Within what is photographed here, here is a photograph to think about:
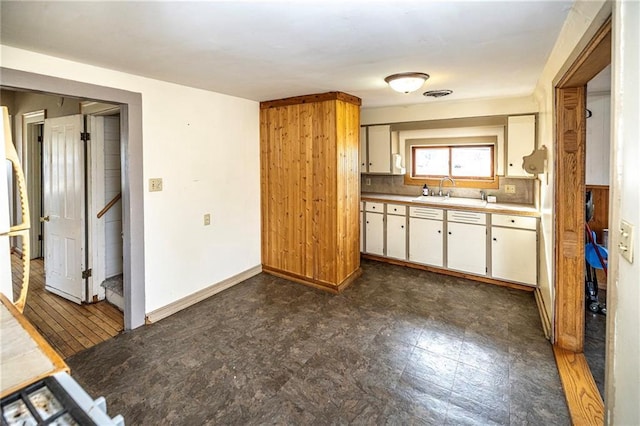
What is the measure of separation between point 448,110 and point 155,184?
3.56 m

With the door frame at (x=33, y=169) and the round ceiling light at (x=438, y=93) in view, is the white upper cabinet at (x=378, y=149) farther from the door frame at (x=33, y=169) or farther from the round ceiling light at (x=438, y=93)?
the door frame at (x=33, y=169)

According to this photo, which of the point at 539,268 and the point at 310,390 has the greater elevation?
the point at 539,268

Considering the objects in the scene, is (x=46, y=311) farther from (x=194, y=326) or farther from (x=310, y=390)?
(x=310, y=390)

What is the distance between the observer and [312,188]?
3.89 metres

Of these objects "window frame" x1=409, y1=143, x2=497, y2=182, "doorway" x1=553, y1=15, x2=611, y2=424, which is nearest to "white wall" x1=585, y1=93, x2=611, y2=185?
"window frame" x1=409, y1=143, x2=497, y2=182

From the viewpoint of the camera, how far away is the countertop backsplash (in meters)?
4.21

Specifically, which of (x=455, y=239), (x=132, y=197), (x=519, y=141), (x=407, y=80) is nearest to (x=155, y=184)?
(x=132, y=197)

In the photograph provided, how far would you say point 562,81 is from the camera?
2.25 m

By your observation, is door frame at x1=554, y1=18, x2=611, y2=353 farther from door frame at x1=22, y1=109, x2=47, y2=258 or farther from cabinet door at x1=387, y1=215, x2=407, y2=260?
door frame at x1=22, y1=109, x2=47, y2=258

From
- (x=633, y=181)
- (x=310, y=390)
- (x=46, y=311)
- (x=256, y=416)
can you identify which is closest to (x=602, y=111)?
(x=633, y=181)

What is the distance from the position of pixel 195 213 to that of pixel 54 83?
5.16ft

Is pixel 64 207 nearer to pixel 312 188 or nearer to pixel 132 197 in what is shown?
pixel 132 197

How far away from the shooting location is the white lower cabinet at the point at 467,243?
399 cm

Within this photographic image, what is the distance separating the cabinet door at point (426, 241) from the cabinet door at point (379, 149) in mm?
977
